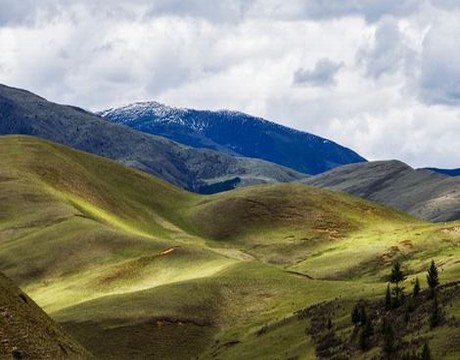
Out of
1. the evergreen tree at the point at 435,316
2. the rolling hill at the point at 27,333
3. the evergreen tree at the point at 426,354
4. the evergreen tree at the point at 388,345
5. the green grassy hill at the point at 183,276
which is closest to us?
the evergreen tree at the point at 426,354

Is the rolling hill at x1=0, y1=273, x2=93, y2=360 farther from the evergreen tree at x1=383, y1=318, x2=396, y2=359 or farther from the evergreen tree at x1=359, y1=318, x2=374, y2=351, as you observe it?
the evergreen tree at x1=383, y1=318, x2=396, y2=359

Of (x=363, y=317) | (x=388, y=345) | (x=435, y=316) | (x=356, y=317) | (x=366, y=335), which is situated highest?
(x=435, y=316)

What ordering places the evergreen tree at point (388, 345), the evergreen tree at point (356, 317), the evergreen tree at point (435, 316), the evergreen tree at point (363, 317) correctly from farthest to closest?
the evergreen tree at point (356, 317) → the evergreen tree at point (363, 317) → the evergreen tree at point (435, 316) → the evergreen tree at point (388, 345)

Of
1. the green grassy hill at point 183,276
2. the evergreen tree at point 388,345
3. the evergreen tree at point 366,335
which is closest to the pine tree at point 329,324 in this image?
the green grassy hill at point 183,276

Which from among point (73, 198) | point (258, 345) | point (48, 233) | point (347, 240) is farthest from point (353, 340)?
point (73, 198)

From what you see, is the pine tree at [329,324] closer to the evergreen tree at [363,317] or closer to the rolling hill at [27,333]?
the evergreen tree at [363,317]

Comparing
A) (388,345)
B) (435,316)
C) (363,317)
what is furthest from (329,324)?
(388,345)

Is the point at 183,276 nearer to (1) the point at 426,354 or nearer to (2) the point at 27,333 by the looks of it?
(2) the point at 27,333

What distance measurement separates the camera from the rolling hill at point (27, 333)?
55.2 m

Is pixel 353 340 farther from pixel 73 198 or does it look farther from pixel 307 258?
pixel 73 198

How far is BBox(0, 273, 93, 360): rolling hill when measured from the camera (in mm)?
55156

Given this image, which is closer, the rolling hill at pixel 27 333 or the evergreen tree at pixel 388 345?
the rolling hill at pixel 27 333

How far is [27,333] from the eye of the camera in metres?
57.5

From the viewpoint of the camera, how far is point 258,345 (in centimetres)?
8100
